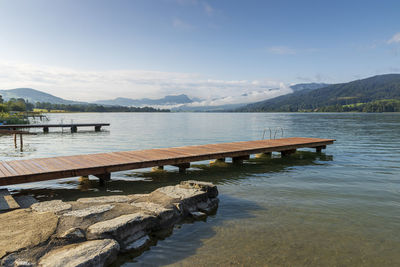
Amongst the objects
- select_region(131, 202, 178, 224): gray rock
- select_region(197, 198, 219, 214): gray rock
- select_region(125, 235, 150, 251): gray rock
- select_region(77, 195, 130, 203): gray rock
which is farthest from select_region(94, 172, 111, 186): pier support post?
select_region(125, 235, 150, 251): gray rock

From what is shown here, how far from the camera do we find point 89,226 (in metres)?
5.61

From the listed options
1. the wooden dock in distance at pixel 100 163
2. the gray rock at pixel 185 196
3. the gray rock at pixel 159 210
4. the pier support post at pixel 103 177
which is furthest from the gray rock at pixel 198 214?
the pier support post at pixel 103 177

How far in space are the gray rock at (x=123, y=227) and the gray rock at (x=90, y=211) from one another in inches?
18.5

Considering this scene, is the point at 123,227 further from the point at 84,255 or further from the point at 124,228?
the point at 84,255

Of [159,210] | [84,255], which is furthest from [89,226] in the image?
[159,210]

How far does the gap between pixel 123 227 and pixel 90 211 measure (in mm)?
1076

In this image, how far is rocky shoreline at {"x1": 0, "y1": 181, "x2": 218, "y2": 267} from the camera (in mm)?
4574

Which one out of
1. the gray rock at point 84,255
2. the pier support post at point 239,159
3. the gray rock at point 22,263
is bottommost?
the pier support post at point 239,159

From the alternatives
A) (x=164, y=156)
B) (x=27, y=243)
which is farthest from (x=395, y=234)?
(x=164, y=156)

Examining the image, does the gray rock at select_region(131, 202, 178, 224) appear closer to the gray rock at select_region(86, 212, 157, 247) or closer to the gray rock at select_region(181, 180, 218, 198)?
the gray rock at select_region(86, 212, 157, 247)

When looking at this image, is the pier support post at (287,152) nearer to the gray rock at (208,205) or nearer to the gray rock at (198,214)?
the gray rock at (208,205)

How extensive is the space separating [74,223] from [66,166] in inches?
198

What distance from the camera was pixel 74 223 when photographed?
5.67 m

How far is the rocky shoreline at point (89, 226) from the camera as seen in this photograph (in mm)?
4574
